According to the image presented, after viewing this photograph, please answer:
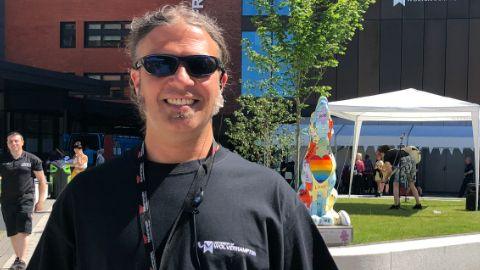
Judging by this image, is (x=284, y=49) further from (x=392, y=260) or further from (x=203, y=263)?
(x=203, y=263)

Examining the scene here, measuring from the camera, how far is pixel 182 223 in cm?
184

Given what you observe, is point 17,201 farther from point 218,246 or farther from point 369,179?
point 369,179

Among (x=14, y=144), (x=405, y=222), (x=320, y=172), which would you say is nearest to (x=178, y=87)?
(x=14, y=144)

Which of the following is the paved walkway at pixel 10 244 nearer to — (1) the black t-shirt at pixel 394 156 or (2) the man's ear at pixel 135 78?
(2) the man's ear at pixel 135 78

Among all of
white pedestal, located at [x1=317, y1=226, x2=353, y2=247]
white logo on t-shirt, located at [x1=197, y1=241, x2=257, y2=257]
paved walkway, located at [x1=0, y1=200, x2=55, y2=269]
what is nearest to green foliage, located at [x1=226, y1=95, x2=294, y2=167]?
paved walkway, located at [x1=0, y1=200, x2=55, y2=269]

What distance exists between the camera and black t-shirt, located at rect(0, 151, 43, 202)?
25.9 ft

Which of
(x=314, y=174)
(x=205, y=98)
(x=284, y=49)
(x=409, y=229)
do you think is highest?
(x=284, y=49)

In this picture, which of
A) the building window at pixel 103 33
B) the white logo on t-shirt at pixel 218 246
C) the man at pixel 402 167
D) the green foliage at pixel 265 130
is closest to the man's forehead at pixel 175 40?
the white logo on t-shirt at pixel 218 246

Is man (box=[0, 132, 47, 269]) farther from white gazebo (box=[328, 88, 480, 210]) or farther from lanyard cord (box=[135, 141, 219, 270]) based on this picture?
white gazebo (box=[328, 88, 480, 210])

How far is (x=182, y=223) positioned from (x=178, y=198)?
8 centimetres

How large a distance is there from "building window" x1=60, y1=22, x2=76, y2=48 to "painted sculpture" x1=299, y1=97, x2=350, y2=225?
105ft

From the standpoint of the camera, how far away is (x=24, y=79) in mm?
24469

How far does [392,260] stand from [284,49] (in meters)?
7.31

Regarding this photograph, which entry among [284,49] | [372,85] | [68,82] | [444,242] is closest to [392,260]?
[444,242]
